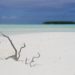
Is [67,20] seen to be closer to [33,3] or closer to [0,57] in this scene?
[33,3]

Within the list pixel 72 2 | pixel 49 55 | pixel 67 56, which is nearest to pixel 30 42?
pixel 49 55

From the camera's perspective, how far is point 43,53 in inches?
48.8

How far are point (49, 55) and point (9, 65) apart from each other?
0.25 metres

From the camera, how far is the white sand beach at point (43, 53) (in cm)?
123

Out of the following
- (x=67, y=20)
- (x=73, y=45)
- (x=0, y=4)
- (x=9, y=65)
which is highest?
(x=0, y=4)

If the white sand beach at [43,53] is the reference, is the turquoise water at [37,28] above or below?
above

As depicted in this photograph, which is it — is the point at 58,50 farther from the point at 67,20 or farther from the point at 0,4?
the point at 0,4

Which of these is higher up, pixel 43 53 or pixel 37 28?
pixel 37 28

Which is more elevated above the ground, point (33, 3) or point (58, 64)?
point (33, 3)

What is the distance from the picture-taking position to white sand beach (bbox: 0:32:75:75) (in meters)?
1.23

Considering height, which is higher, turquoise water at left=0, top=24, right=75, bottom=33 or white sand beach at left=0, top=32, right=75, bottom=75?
turquoise water at left=0, top=24, right=75, bottom=33

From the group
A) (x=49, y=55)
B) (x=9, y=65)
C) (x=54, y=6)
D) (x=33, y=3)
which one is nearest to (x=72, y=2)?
(x=54, y=6)

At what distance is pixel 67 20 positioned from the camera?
1240mm

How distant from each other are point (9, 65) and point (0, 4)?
38 centimetres
